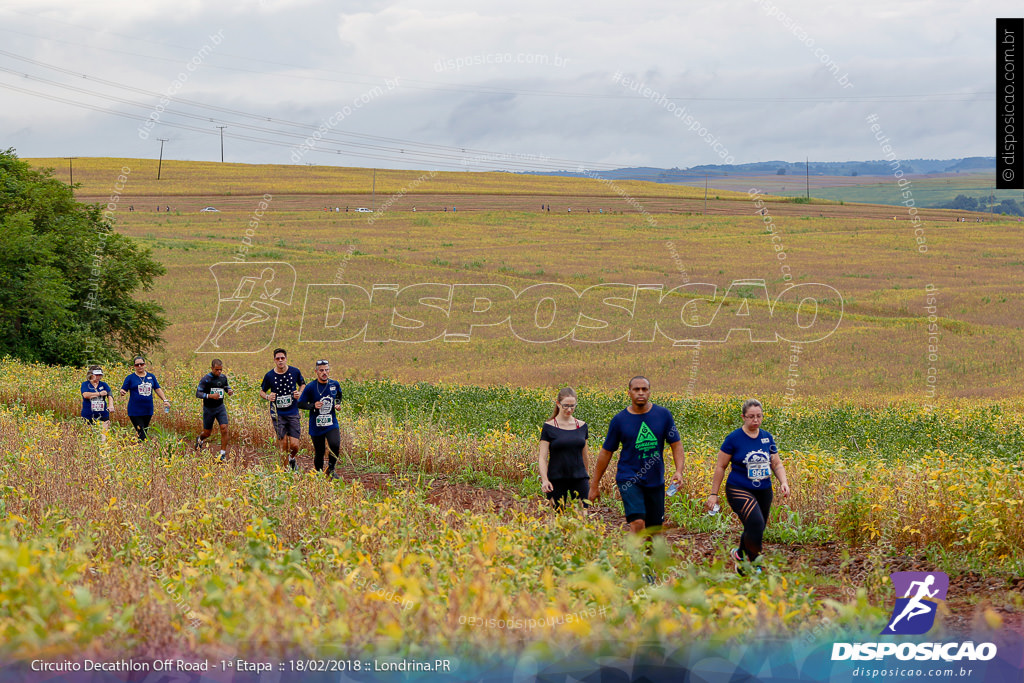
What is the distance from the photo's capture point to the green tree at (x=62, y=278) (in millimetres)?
29516

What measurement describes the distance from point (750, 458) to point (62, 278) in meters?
28.2

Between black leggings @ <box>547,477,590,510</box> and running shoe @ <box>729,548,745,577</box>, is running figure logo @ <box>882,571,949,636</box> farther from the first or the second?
black leggings @ <box>547,477,590,510</box>

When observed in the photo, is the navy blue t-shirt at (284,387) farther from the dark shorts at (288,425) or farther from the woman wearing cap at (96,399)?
the woman wearing cap at (96,399)

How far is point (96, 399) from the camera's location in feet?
51.2

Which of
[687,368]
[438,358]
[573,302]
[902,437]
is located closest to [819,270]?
[573,302]

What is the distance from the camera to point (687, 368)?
3291 centimetres

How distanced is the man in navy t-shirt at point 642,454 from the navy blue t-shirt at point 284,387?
22.3 ft

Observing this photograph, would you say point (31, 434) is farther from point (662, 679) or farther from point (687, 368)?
point (687, 368)

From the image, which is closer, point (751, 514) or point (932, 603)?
point (932, 603)

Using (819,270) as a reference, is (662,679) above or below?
below

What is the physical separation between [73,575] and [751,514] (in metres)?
5.56

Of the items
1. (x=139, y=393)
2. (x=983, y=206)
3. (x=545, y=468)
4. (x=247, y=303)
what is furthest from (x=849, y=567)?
(x=983, y=206)

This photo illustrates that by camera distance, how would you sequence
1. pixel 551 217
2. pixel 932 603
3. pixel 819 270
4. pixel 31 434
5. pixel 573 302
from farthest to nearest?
pixel 551 217
pixel 819 270
pixel 573 302
pixel 31 434
pixel 932 603

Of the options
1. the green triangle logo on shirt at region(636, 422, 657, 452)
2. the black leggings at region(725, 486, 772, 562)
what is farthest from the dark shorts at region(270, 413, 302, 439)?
the black leggings at region(725, 486, 772, 562)
